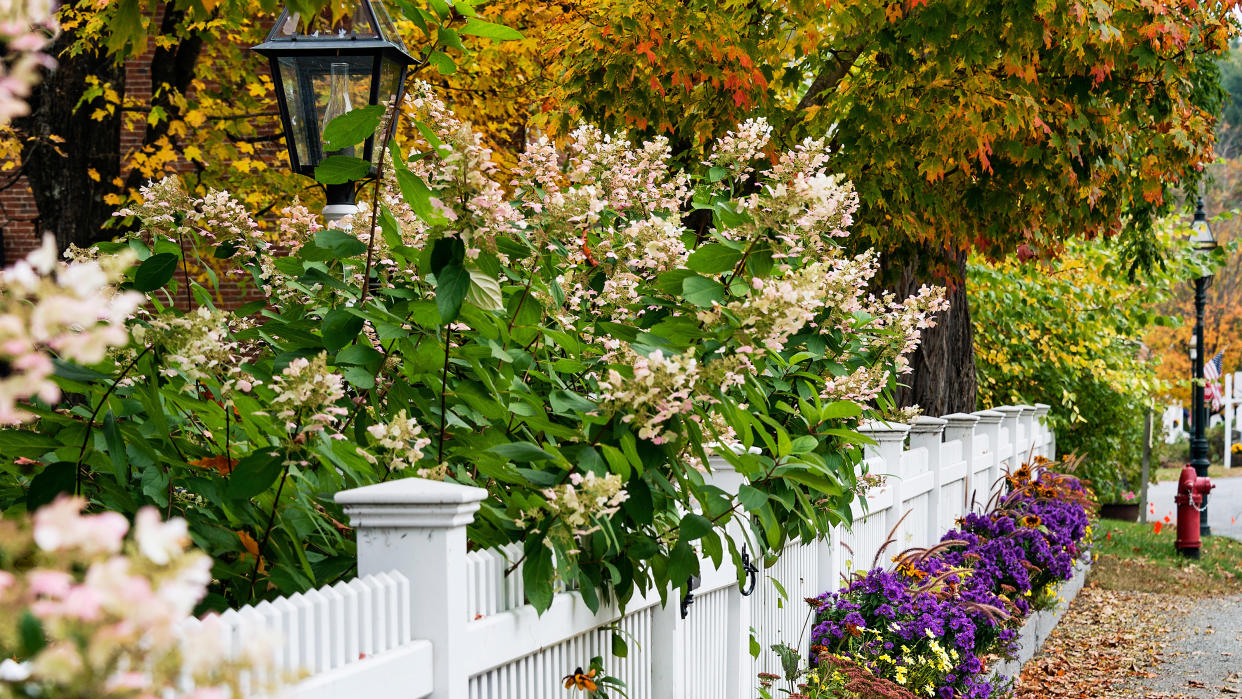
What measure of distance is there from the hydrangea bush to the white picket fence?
0.16m

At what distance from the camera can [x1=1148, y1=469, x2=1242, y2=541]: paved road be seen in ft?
75.9

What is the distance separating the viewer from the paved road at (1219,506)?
23.1 meters

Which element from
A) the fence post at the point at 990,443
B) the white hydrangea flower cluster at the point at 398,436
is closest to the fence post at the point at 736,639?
the white hydrangea flower cluster at the point at 398,436

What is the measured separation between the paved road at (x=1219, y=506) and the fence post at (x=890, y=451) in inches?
596

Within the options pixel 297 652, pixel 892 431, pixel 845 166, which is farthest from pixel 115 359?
pixel 845 166

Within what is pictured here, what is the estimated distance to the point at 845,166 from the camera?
30.7ft

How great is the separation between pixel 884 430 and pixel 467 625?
168 inches

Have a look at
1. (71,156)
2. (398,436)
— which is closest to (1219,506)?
(71,156)

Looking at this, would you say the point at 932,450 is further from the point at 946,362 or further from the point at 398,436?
the point at 398,436

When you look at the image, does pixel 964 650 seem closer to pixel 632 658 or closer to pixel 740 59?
pixel 632 658

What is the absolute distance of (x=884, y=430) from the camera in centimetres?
680

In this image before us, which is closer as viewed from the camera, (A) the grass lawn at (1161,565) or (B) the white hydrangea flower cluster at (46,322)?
(B) the white hydrangea flower cluster at (46,322)

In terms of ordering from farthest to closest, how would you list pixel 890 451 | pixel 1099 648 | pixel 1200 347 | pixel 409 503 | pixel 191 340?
pixel 1200 347 < pixel 1099 648 < pixel 890 451 < pixel 409 503 < pixel 191 340

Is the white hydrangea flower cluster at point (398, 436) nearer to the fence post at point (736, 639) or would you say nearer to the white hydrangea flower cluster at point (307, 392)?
the white hydrangea flower cluster at point (307, 392)
